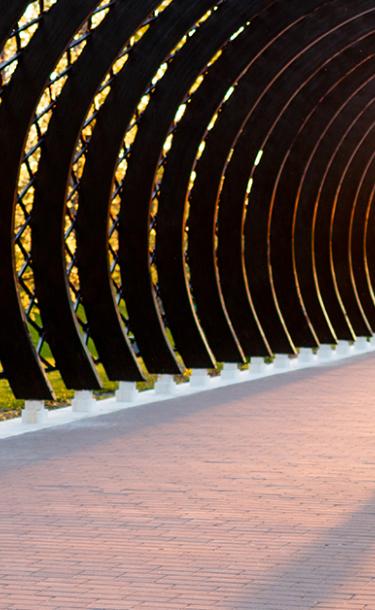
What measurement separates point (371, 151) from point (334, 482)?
Answer: 18929 millimetres

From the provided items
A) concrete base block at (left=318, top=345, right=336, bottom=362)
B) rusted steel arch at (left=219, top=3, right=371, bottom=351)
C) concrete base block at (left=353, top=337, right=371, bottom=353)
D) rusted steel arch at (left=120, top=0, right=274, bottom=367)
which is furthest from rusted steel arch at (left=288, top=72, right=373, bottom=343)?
rusted steel arch at (left=120, top=0, right=274, bottom=367)

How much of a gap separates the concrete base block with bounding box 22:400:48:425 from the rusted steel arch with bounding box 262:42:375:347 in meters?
8.79

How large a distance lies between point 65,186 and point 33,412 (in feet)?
7.79

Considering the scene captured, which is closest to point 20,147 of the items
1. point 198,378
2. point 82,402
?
point 82,402

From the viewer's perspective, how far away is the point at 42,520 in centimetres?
880

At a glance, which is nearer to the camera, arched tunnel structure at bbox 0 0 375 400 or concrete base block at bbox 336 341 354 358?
arched tunnel structure at bbox 0 0 375 400

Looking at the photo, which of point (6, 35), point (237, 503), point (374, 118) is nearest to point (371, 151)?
point (374, 118)

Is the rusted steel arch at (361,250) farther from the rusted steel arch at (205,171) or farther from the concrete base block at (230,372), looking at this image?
the rusted steel arch at (205,171)

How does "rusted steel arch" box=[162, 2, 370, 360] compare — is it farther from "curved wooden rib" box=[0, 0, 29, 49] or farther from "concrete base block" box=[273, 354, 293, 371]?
"curved wooden rib" box=[0, 0, 29, 49]

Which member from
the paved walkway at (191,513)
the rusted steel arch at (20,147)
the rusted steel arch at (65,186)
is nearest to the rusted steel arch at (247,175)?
the rusted steel arch at (65,186)

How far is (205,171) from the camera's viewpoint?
2006 cm

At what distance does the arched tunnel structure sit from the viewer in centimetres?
1396

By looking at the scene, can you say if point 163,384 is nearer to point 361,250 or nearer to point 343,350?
point 343,350

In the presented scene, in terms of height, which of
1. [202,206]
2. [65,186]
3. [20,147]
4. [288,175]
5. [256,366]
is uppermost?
[288,175]
